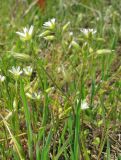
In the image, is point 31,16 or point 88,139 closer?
point 88,139

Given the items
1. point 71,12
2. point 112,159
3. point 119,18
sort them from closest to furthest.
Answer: point 112,159, point 119,18, point 71,12

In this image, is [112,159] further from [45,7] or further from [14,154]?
[45,7]

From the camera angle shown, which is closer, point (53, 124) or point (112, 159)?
point (53, 124)

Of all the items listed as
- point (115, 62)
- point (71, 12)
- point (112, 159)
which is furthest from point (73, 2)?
point (112, 159)

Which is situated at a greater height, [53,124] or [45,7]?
[45,7]

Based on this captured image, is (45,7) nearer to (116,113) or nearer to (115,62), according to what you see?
(115,62)

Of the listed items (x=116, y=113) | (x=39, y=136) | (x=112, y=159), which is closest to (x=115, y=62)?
(x=116, y=113)

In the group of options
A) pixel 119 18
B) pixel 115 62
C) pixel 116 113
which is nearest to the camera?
pixel 116 113

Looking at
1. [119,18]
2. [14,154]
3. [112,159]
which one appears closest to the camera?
[14,154]

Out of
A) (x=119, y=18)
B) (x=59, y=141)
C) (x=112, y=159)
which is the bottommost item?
(x=112, y=159)
